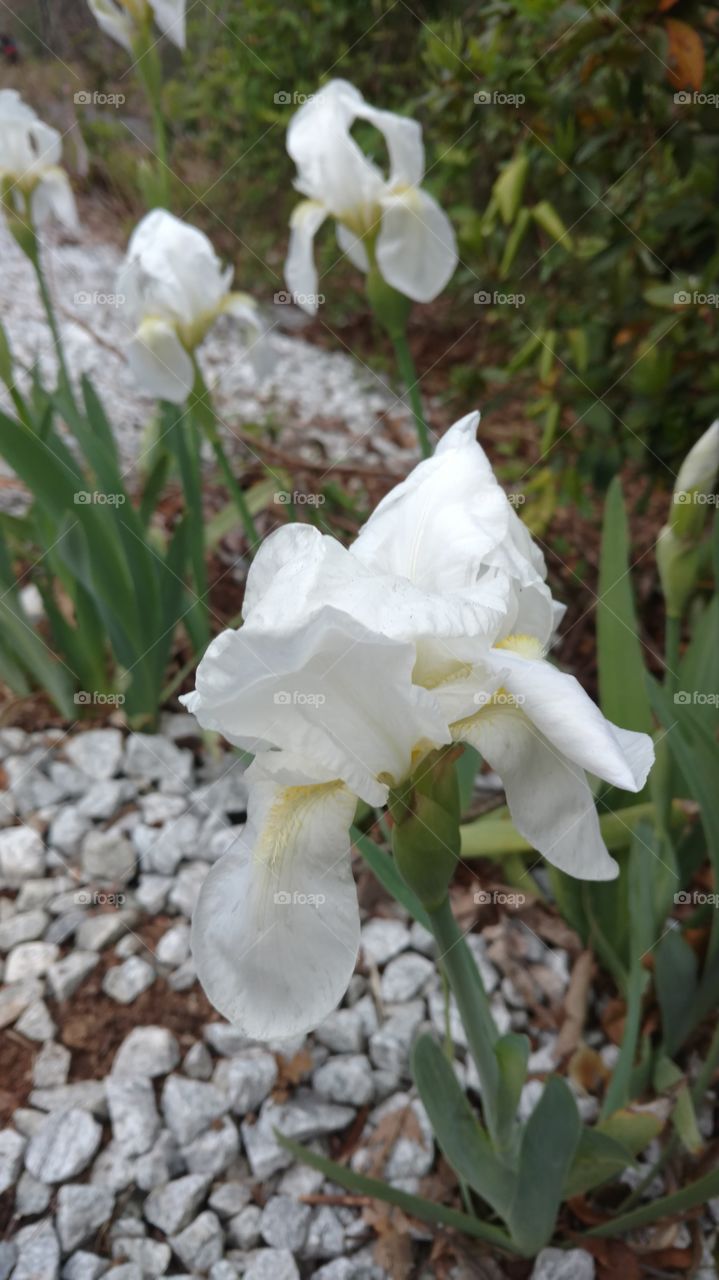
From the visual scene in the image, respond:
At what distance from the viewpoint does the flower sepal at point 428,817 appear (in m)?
0.66

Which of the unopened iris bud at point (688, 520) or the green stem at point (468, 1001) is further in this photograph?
the unopened iris bud at point (688, 520)

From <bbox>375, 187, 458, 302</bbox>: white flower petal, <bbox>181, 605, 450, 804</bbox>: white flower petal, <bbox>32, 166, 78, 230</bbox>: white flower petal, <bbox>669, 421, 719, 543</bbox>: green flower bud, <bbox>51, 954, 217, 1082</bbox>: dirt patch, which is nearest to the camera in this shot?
<bbox>181, 605, 450, 804</bbox>: white flower petal

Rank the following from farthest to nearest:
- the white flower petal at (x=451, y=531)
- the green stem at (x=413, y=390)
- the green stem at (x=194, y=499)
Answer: the green stem at (x=194, y=499)
the green stem at (x=413, y=390)
the white flower petal at (x=451, y=531)

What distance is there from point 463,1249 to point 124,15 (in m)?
2.14

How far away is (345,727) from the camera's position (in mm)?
623

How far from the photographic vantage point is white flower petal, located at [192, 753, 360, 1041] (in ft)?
2.09

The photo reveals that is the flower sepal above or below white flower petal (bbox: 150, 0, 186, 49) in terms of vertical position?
below

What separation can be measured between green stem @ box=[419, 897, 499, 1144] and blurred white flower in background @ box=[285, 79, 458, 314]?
1278 mm

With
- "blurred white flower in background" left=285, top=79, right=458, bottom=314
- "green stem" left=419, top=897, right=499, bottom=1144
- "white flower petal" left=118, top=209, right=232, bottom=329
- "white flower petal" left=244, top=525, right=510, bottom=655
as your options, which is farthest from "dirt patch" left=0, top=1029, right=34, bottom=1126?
"blurred white flower in background" left=285, top=79, right=458, bottom=314

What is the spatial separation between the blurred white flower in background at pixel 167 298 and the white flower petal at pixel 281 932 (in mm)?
1274

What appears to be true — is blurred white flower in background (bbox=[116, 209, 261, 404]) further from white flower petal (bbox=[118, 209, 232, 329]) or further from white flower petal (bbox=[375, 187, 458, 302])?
white flower petal (bbox=[375, 187, 458, 302])

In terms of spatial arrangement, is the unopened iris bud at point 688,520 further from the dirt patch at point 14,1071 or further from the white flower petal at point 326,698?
the dirt patch at point 14,1071

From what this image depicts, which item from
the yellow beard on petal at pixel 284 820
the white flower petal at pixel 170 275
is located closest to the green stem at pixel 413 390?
the white flower petal at pixel 170 275

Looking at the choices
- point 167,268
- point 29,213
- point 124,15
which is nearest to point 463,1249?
point 167,268
